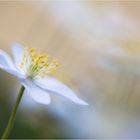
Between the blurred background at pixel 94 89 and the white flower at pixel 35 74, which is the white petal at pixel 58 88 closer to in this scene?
the white flower at pixel 35 74

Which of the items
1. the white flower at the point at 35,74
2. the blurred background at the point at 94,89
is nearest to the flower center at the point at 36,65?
the white flower at the point at 35,74

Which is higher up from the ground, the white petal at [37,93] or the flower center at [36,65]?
the flower center at [36,65]

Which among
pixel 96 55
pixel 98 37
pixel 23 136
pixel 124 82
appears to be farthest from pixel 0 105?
pixel 98 37

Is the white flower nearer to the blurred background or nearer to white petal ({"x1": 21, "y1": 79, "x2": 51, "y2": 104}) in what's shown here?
white petal ({"x1": 21, "y1": 79, "x2": 51, "y2": 104})

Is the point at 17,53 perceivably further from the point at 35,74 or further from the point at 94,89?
the point at 94,89

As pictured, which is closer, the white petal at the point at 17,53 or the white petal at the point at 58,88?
the white petal at the point at 58,88

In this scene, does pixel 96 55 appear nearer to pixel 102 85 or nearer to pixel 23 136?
pixel 102 85
